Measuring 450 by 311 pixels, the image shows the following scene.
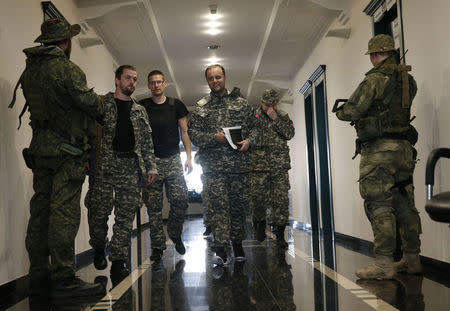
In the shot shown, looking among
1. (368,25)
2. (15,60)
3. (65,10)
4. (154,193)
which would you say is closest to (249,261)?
(154,193)

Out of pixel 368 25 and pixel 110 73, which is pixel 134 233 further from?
pixel 368 25

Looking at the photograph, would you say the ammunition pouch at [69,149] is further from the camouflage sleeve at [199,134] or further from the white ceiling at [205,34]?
the white ceiling at [205,34]

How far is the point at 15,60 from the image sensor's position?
389 cm

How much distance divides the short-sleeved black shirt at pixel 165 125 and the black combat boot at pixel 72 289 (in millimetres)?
1967

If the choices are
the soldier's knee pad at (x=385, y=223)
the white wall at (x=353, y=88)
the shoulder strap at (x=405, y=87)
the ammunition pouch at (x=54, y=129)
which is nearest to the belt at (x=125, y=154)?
the ammunition pouch at (x=54, y=129)

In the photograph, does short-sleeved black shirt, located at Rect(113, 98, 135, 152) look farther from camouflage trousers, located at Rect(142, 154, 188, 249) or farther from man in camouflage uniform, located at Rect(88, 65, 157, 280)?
camouflage trousers, located at Rect(142, 154, 188, 249)

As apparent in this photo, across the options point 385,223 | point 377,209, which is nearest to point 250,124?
point 377,209

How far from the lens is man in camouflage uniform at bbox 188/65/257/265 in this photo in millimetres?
4262

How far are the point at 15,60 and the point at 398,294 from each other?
320 cm

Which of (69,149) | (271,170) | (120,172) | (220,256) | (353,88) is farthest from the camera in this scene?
(271,170)

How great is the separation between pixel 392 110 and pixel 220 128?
1.48m

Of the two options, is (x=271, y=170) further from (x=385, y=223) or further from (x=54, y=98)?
(x=54, y=98)

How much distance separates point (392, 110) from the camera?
3.64 metres

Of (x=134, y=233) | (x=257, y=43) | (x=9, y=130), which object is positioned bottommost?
(x=134, y=233)
